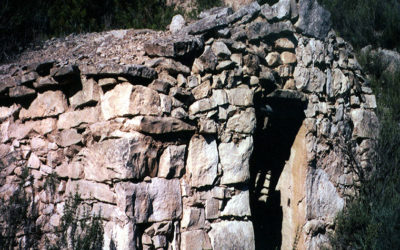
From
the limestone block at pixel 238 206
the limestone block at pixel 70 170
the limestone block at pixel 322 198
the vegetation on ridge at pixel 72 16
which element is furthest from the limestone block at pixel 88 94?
the vegetation on ridge at pixel 72 16

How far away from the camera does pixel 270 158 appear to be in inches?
204

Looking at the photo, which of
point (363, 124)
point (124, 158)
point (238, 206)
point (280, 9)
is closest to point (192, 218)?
point (238, 206)

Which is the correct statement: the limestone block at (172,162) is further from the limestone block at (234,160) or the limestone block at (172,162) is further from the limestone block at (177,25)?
the limestone block at (177,25)

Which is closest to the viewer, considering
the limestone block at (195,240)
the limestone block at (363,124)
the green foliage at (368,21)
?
the limestone block at (195,240)

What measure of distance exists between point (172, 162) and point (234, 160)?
0.63m

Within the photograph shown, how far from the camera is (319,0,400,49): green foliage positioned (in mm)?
8562

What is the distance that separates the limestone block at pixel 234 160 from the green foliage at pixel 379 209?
4.36 feet

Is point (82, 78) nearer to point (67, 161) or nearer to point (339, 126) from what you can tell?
point (67, 161)

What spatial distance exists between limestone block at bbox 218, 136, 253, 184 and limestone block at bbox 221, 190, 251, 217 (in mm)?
138

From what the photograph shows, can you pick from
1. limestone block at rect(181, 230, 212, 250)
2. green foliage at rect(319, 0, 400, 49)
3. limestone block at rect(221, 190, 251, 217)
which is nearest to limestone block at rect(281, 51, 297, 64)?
limestone block at rect(221, 190, 251, 217)

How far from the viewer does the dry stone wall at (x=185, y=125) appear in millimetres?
3182

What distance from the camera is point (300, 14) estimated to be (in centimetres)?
452

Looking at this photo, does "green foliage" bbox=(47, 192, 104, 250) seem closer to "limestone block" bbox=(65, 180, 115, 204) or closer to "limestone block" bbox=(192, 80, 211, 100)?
"limestone block" bbox=(65, 180, 115, 204)

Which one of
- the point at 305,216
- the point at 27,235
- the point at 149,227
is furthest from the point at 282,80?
the point at 27,235
